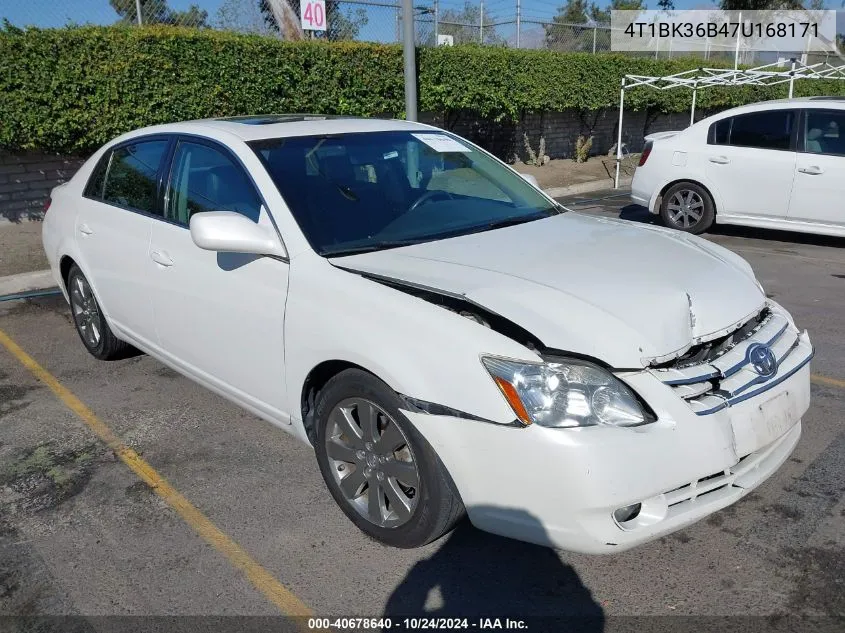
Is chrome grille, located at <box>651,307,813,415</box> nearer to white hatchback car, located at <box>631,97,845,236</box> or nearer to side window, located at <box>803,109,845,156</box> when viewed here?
white hatchback car, located at <box>631,97,845,236</box>

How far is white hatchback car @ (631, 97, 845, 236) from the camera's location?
8062mm

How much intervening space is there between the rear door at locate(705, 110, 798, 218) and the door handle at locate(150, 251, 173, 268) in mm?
6918

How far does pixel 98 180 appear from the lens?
4.84m

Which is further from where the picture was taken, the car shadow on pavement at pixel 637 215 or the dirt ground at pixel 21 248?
the car shadow on pavement at pixel 637 215

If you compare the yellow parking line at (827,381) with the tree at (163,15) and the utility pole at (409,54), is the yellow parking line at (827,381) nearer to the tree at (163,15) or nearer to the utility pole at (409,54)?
the utility pole at (409,54)

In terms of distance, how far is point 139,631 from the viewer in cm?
259

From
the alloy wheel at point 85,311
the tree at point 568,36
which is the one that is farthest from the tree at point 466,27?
the alloy wheel at point 85,311

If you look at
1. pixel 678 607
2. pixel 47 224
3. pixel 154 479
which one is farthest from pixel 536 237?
pixel 47 224

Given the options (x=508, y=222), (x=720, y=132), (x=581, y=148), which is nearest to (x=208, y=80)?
(x=720, y=132)

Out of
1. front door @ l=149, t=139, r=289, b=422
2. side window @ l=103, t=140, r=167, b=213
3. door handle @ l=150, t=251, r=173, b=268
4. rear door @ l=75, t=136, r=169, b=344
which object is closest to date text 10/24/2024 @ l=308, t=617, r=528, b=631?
front door @ l=149, t=139, r=289, b=422

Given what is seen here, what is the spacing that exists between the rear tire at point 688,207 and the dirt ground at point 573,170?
4.47m

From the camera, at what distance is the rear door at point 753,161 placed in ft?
27.2

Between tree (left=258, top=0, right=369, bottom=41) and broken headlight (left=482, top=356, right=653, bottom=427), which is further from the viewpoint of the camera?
tree (left=258, top=0, right=369, bottom=41)

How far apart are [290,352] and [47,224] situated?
3.29m
